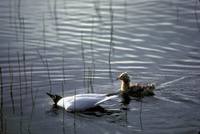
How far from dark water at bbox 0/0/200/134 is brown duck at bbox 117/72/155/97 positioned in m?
0.18

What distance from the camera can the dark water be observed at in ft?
37.3

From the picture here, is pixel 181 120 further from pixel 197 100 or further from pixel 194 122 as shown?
pixel 197 100

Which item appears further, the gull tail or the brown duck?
the brown duck

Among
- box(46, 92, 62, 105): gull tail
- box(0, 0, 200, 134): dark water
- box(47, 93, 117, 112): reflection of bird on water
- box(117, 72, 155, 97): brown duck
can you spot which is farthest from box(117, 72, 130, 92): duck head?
box(46, 92, 62, 105): gull tail

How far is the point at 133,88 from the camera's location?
12.8 m

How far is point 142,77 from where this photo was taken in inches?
530

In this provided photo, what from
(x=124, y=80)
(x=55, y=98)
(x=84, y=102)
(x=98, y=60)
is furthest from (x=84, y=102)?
(x=98, y=60)

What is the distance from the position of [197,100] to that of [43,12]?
676 centimetres

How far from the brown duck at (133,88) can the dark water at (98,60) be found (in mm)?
179

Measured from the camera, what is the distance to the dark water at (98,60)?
11.4m

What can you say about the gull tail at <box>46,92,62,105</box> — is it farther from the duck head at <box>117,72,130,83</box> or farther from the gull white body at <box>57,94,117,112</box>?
the duck head at <box>117,72,130,83</box>

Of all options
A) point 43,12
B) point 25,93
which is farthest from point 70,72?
point 43,12

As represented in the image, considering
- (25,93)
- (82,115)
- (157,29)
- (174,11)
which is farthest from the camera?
(174,11)

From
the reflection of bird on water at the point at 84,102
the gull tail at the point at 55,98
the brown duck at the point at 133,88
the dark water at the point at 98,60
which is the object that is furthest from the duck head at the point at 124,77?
the gull tail at the point at 55,98
